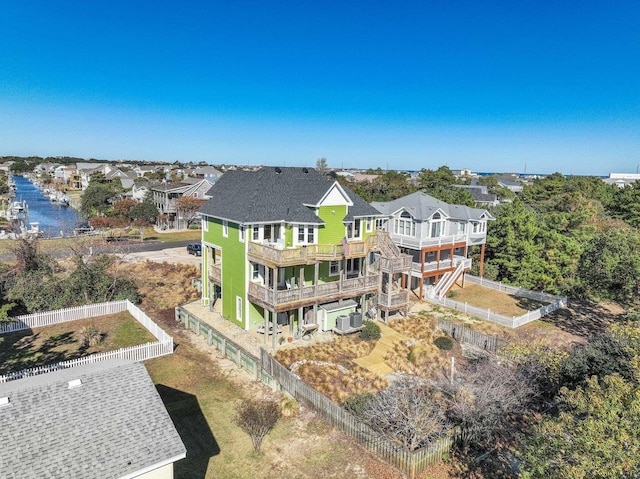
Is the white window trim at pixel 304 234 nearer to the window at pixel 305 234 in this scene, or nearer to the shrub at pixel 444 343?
the window at pixel 305 234

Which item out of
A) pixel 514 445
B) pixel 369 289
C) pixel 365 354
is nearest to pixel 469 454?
pixel 514 445

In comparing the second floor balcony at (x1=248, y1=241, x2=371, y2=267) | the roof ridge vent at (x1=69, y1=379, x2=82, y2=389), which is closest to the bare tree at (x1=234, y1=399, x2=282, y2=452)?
the roof ridge vent at (x1=69, y1=379, x2=82, y2=389)

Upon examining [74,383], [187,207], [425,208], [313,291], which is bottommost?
[313,291]

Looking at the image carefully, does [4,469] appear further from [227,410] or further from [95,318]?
[95,318]

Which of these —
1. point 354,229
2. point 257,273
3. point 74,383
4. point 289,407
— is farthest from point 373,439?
point 354,229

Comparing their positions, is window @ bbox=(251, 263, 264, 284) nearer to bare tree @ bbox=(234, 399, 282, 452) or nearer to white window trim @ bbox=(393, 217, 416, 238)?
bare tree @ bbox=(234, 399, 282, 452)

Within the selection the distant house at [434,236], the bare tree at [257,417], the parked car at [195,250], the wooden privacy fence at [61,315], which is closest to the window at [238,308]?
the wooden privacy fence at [61,315]

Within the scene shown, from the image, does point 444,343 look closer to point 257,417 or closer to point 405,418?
point 405,418
